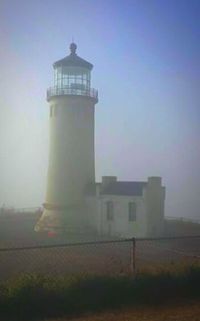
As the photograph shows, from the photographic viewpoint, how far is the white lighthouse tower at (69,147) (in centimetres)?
3375

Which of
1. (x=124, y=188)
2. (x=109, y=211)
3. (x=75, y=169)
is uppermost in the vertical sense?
(x=75, y=169)

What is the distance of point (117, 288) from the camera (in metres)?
9.69

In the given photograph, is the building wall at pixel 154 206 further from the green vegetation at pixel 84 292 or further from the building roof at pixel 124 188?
the green vegetation at pixel 84 292

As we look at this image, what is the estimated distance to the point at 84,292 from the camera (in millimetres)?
9445

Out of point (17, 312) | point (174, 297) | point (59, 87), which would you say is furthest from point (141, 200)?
point (17, 312)

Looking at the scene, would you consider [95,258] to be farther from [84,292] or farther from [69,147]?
[69,147]

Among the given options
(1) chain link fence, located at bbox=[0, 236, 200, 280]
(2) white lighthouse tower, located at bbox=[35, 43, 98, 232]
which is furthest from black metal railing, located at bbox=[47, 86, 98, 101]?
(1) chain link fence, located at bbox=[0, 236, 200, 280]

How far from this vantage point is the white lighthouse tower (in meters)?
33.8

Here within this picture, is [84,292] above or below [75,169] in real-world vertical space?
below

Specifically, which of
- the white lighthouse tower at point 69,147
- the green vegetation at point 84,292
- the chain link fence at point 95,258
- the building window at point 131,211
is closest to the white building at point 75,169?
the white lighthouse tower at point 69,147

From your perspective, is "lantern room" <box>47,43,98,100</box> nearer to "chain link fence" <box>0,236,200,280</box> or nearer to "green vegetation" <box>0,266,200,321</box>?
"chain link fence" <box>0,236,200,280</box>

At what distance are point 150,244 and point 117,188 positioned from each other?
6.81m

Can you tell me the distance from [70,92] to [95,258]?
15.9 metres

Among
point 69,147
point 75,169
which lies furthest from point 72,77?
point 75,169
